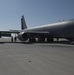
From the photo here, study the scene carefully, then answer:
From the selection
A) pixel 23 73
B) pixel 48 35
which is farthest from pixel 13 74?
pixel 48 35

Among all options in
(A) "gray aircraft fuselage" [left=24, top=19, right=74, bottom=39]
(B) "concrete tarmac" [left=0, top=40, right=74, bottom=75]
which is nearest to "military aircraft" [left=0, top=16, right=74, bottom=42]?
(A) "gray aircraft fuselage" [left=24, top=19, right=74, bottom=39]

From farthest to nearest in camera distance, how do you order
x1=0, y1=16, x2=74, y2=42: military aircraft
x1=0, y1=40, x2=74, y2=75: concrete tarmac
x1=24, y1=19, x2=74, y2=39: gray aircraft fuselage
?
x1=0, y1=16, x2=74, y2=42: military aircraft, x1=24, y1=19, x2=74, y2=39: gray aircraft fuselage, x1=0, y1=40, x2=74, y2=75: concrete tarmac

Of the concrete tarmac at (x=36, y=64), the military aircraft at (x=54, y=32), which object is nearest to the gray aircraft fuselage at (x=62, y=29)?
the military aircraft at (x=54, y=32)

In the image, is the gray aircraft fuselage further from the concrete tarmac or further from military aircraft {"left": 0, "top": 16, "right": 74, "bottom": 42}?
the concrete tarmac

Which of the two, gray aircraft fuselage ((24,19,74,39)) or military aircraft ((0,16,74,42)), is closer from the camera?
gray aircraft fuselage ((24,19,74,39))

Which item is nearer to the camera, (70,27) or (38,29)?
(70,27)

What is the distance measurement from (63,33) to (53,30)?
419 centimetres

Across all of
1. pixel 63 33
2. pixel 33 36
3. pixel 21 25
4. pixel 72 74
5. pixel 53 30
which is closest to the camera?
pixel 72 74

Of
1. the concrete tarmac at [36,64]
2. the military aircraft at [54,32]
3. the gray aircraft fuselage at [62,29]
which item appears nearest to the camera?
the concrete tarmac at [36,64]

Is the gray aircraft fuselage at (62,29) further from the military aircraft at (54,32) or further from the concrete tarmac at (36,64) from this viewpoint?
the concrete tarmac at (36,64)

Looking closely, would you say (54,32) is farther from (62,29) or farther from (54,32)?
(62,29)

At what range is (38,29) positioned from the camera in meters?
43.9

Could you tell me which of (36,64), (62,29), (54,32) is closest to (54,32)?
(54,32)

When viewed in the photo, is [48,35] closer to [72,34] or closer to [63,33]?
[63,33]
